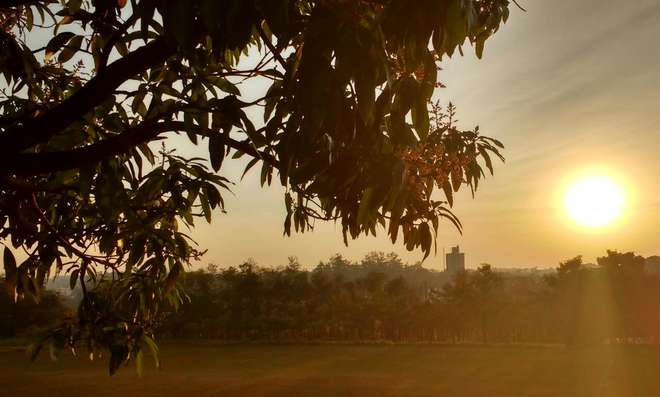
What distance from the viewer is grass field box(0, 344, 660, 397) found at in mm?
32562

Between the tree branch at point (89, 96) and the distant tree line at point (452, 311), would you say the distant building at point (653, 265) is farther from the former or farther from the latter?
the tree branch at point (89, 96)

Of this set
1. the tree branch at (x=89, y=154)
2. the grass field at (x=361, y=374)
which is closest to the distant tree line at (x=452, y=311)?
the grass field at (x=361, y=374)

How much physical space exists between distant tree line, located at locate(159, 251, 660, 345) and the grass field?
17.2 ft

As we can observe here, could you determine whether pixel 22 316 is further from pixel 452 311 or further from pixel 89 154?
pixel 89 154

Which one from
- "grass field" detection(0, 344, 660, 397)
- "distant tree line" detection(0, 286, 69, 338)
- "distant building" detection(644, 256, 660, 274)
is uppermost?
"distant building" detection(644, 256, 660, 274)

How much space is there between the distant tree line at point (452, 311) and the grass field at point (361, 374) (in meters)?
5.25

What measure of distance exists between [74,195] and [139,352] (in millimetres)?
1285

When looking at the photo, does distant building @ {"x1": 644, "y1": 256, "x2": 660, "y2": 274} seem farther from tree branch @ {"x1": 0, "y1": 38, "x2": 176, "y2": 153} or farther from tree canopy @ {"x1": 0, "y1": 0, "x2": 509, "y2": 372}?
tree branch @ {"x1": 0, "y1": 38, "x2": 176, "y2": 153}

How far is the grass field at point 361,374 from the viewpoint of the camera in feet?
107

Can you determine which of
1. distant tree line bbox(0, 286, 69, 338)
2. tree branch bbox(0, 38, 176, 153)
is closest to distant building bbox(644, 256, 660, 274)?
distant tree line bbox(0, 286, 69, 338)

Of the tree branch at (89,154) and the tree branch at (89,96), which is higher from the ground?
the tree branch at (89,96)

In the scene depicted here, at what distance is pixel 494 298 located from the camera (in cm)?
6194

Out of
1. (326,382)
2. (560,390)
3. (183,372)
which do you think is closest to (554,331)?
(560,390)

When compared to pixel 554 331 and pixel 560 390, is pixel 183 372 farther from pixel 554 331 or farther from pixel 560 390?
pixel 554 331
